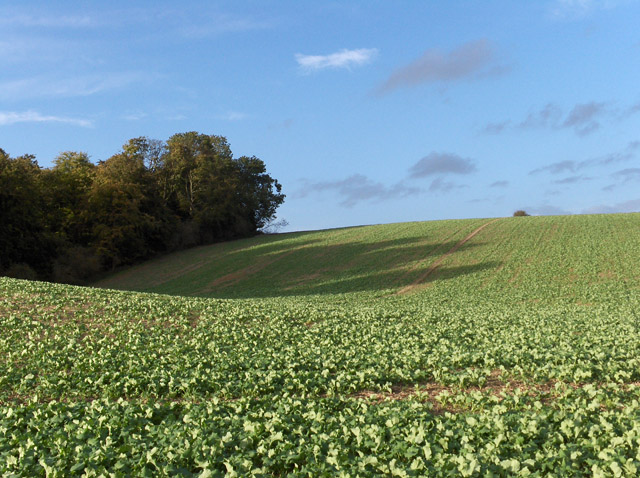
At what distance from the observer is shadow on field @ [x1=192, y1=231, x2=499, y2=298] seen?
46438mm

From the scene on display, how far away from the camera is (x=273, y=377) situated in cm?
1193

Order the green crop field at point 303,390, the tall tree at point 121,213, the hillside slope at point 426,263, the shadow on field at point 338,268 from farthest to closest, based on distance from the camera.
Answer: the tall tree at point 121,213 → the shadow on field at point 338,268 → the hillside slope at point 426,263 → the green crop field at point 303,390

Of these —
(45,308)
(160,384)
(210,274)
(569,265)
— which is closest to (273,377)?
(160,384)

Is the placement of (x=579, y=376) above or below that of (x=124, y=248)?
below

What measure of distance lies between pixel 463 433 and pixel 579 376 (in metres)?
5.28

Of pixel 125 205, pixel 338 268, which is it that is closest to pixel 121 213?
pixel 125 205

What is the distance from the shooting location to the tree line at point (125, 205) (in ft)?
177

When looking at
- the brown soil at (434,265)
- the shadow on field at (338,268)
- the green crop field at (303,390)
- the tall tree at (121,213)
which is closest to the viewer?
the green crop field at (303,390)

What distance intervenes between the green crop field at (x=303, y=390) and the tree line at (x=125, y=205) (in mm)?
32773

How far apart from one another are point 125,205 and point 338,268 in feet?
101

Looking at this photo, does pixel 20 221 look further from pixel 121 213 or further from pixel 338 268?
pixel 338 268

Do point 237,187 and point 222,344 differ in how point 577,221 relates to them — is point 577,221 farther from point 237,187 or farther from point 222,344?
point 222,344

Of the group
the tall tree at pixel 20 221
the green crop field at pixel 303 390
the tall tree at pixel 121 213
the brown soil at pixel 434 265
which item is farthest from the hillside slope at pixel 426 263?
the green crop field at pixel 303 390

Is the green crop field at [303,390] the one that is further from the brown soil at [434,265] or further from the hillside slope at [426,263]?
the brown soil at [434,265]
